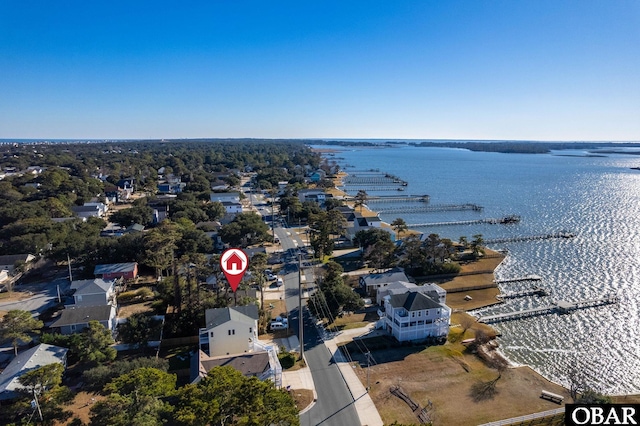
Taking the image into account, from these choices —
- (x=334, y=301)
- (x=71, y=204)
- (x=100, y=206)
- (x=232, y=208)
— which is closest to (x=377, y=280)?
(x=334, y=301)

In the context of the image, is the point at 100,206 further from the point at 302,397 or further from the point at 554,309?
the point at 554,309

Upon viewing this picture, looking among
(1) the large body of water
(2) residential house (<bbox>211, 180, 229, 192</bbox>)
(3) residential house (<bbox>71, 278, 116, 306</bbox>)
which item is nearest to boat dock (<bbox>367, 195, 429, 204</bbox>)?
(1) the large body of water

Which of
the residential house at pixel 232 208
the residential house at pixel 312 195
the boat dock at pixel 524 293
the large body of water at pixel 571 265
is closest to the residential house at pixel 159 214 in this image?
the residential house at pixel 232 208

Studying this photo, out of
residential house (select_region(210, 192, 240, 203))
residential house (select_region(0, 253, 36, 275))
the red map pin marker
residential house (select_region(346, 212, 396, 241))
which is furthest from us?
residential house (select_region(210, 192, 240, 203))

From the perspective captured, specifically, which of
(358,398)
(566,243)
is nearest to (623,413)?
(358,398)

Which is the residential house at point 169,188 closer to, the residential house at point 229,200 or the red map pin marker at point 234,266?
the residential house at point 229,200

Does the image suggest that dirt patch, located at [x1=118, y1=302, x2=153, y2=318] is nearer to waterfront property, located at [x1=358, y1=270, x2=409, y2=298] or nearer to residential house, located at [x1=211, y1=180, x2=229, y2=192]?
waterfront property, located at [x1=358, y1=270, x2=409, y2=298]

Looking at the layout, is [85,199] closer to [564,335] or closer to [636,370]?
[564,335]
